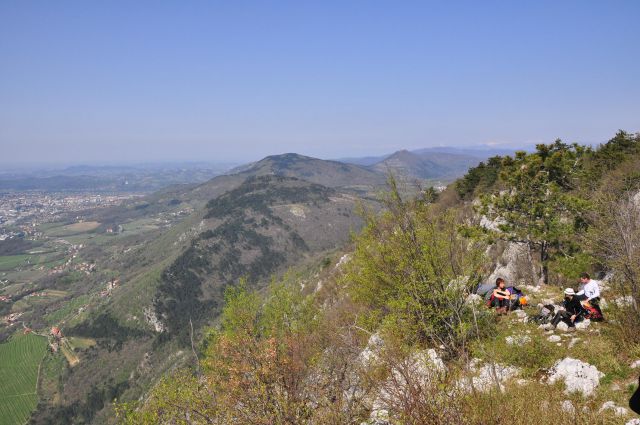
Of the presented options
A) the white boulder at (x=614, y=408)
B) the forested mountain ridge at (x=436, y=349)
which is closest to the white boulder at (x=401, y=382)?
the forested mountain ridge at (x=436, y=349)

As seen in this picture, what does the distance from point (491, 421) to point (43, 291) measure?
252426 millimetres

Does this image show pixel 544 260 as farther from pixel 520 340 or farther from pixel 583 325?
pixel 520 340

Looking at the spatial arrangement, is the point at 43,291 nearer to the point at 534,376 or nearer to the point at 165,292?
the point at 165,292

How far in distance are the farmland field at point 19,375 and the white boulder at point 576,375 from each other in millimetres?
146637

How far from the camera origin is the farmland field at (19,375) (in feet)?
354

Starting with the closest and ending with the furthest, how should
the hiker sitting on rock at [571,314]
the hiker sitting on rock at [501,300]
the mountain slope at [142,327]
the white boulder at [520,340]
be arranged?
1. the white boulder at [520,340]
2. the hiker sitting on rock at [571,314]
3. the hiker sitting on rock at [501,300]
4. the mountain slope at [142,327]

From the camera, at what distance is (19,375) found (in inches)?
4882

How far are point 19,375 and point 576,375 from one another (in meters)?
172

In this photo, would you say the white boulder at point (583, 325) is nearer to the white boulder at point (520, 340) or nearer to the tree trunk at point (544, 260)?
the white boulder at point (520, 340)

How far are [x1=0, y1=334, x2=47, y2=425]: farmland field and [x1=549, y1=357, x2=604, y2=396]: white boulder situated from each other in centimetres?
14664

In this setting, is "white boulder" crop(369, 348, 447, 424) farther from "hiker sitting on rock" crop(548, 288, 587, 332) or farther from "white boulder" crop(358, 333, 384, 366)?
"hiker sitting on rock" crop(548, 288, 587, 332)

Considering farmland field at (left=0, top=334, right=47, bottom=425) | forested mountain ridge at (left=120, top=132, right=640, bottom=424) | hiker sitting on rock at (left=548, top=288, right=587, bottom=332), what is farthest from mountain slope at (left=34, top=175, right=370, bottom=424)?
hiker sitting on rock at (left=548, top=288, right=587, bottom=332)

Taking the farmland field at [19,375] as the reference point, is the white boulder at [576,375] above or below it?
above

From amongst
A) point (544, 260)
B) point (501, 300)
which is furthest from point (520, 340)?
point (544, 260)
